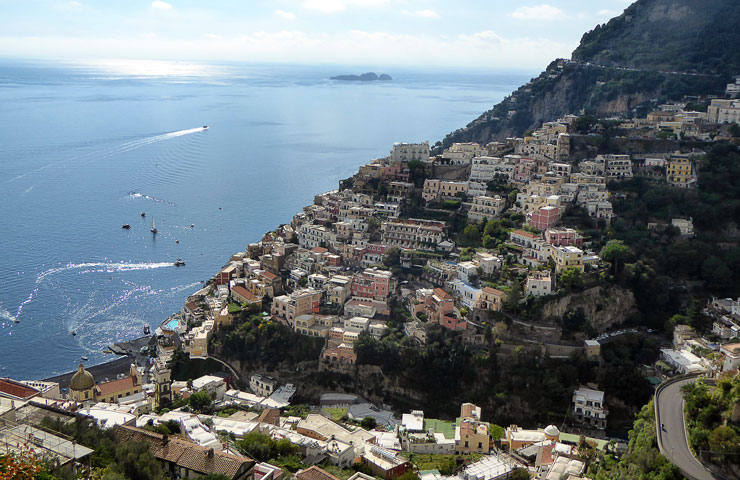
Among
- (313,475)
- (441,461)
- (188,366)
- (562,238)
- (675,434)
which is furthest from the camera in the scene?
(562,238)

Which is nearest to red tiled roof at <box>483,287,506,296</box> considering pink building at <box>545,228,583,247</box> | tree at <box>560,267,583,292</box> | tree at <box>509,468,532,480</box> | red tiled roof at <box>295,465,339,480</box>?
tree at <box>560,267,583,292</box>

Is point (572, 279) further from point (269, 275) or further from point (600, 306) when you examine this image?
point (269, 275)

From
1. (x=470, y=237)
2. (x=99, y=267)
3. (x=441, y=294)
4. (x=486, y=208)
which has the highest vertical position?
(x=486, y=208)

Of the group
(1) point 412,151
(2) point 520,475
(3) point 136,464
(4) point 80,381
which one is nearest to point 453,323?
(2) point 520,475

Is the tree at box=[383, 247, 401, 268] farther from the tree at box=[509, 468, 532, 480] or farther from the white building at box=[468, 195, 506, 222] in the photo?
the tree at box=[509, 468, 532, 480]

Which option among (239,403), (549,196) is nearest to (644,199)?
(549,196)
